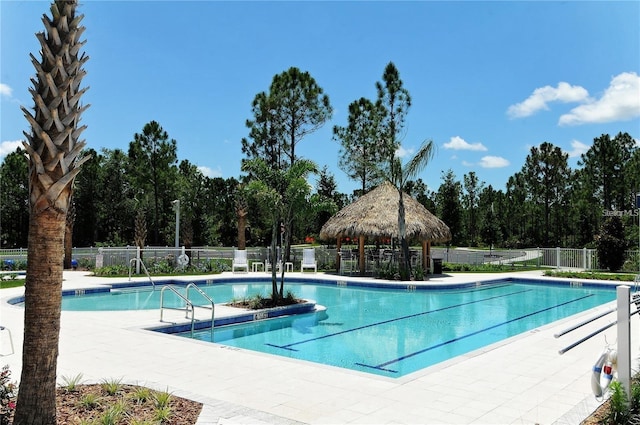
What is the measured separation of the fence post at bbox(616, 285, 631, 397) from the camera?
4.38 metres

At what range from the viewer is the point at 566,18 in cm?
1234

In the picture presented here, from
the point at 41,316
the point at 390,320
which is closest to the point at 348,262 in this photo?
the point at 390,320

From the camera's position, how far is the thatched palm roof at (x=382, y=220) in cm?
Answer: 2039

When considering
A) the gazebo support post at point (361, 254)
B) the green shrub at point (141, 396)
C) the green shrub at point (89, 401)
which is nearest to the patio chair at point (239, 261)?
the gazebo support post at point (361, 254)

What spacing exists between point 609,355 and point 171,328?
6.81 metres

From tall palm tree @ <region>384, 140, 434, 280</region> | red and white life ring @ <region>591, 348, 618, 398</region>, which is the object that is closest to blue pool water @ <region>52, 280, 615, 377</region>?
tall palm tree @ <region>384, 140, 434, 280</region>

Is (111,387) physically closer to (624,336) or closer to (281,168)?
(624,336)

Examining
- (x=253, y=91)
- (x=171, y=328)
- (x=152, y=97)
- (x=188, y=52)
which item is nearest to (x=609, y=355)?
(x=171, y=328)

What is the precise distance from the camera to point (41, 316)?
347cm

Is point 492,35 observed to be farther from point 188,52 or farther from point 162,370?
point 162,370

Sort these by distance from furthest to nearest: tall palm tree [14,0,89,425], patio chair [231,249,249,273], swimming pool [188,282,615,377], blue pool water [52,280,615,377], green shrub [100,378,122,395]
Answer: patio chair [231,249,249,273]
blue pool water [52,280,615,377]
swimming pool [188,282,615,377]
green shrub [100,378,122,395]
tall palm tree [14,0,89,425]

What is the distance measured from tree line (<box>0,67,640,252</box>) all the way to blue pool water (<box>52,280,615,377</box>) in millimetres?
11221

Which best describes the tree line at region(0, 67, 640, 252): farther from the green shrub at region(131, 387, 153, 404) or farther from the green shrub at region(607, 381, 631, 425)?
the green shrub at region(607, 381, 631, 425)

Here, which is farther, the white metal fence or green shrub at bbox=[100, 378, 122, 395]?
the white metal fence
